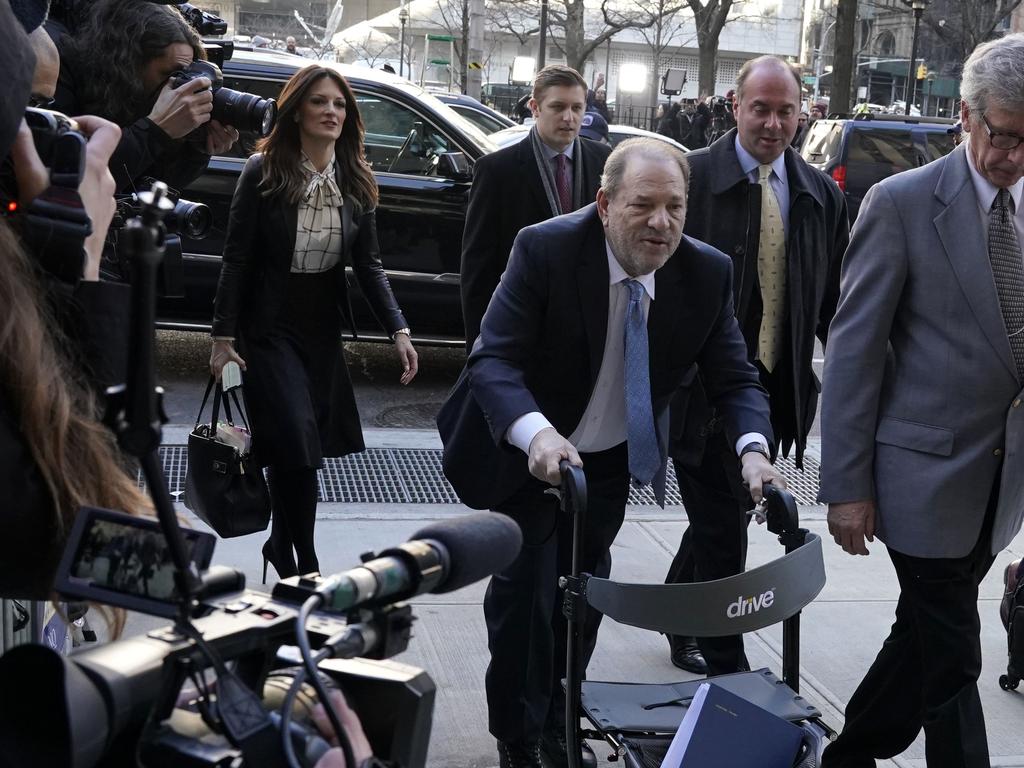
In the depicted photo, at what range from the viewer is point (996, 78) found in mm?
3076

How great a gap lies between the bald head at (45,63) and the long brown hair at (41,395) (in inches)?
34.1

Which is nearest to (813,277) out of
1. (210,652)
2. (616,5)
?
(210,652)

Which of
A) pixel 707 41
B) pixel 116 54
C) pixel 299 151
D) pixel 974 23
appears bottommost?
Result: pixel 299 151

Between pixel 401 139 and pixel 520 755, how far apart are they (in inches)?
223

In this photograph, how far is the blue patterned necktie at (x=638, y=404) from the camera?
3.41 m

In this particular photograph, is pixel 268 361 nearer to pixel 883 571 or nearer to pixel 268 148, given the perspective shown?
pixel 268 148

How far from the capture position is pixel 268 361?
461cm

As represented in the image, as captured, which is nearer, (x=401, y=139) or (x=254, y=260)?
(x=254, y=260)

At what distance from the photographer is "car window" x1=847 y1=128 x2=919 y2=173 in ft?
50.4

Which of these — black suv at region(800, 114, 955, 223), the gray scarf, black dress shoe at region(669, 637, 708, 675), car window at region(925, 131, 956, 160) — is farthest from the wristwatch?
car window at region(925, 131, 956, 160)

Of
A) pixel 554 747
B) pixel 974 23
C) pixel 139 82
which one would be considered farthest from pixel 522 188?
pixel 974 23

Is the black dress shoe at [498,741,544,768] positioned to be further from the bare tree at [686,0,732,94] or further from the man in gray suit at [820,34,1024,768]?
the bare tree at [686,0,732,94]

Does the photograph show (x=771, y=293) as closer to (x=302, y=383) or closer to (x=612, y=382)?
(x=612, y=382)

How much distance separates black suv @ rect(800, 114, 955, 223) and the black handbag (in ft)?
38.4
